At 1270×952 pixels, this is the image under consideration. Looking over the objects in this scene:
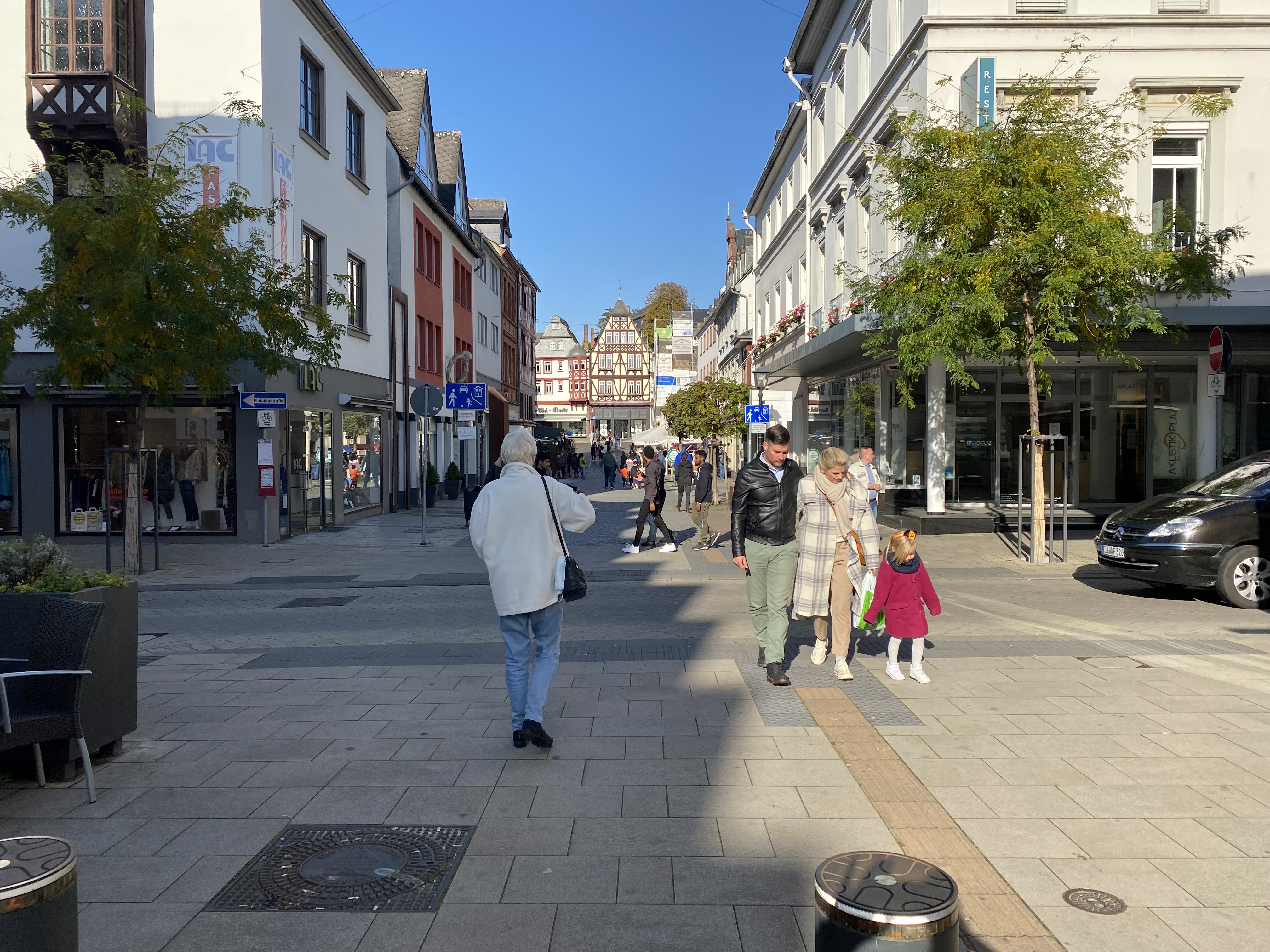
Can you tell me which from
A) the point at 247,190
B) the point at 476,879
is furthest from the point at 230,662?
the point at 247,190

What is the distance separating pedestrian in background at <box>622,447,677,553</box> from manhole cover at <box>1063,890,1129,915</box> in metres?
13.0

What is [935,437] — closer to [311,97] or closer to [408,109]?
[311,97]

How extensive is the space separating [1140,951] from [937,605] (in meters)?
3.94

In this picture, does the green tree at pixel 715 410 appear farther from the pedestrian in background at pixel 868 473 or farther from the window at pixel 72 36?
the window at pixel 72 36

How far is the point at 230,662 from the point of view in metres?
8.30

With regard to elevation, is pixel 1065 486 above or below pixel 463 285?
below

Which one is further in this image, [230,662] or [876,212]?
[876,212]

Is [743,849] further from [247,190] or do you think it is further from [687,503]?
[687,503]

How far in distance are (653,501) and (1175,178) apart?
443 inches

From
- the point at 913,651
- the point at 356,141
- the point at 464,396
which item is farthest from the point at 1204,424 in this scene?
the point at 356,141

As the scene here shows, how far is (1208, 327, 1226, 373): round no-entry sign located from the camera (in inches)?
512

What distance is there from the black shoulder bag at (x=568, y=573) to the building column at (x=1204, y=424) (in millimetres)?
18037

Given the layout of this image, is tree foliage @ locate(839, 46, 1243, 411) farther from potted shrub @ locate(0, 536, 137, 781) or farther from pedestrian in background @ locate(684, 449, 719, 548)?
potted shrub @ locate(0, 536, 137, 781)

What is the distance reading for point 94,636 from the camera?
4.99m
